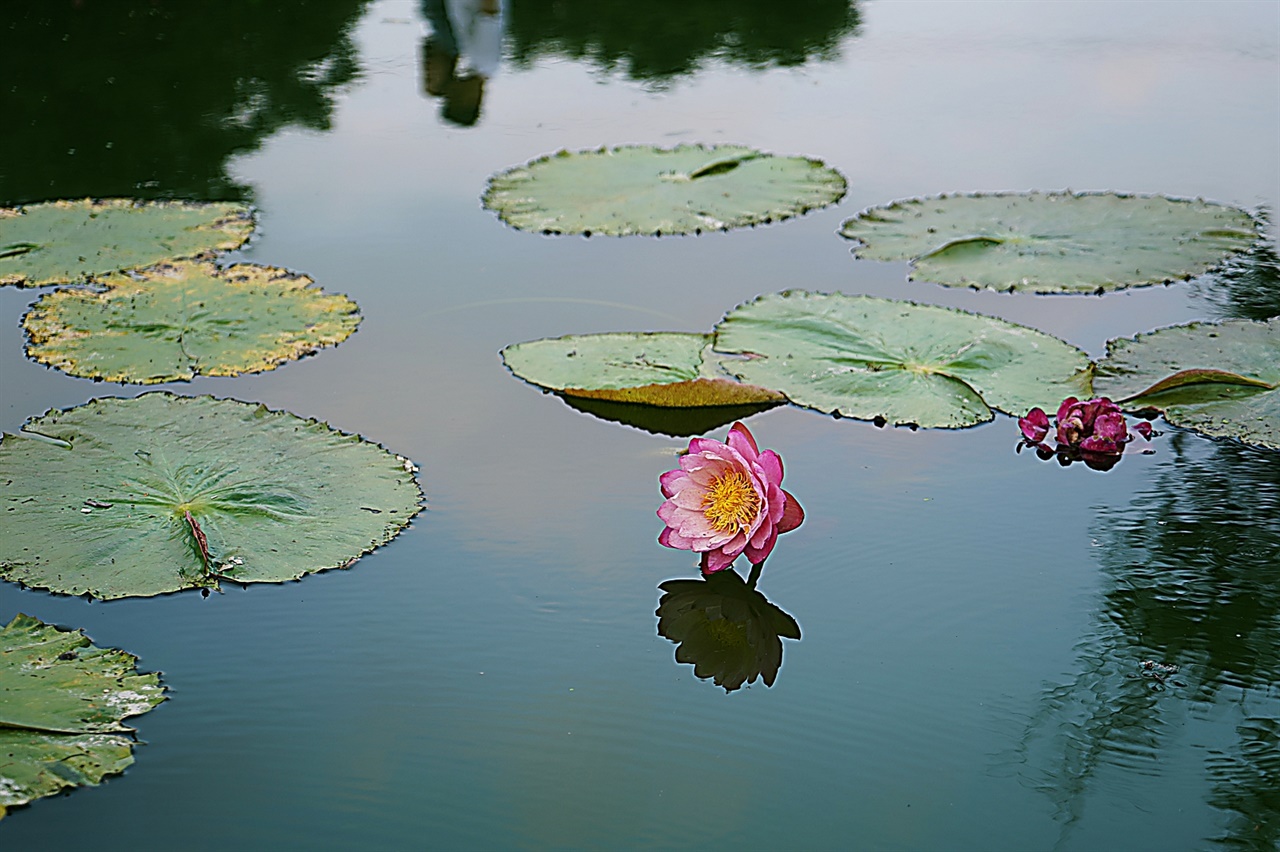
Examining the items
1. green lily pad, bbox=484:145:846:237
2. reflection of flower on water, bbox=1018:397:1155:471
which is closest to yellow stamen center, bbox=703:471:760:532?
reflection of flower on water, bbox=1018:397:1155:471

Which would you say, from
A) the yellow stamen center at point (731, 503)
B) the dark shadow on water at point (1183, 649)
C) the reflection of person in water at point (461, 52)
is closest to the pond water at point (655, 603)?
the dark shadow on water at point (1183, 649)

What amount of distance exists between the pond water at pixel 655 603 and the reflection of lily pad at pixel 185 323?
0.16ft

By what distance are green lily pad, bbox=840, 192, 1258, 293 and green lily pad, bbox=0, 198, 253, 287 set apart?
1.55m

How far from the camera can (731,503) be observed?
176 cm

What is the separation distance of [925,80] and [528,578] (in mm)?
3337

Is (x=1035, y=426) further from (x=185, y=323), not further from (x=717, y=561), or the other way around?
(x=185, y=323)

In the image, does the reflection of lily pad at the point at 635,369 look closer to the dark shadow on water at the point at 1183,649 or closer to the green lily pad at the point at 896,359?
the green lily pad at the point at 896,359

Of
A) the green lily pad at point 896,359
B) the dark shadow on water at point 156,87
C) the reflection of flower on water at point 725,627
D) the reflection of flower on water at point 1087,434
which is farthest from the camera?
the dark shadow on water at point 156,87

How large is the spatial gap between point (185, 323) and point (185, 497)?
2.54 ft

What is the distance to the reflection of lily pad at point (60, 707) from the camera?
139 centimetres

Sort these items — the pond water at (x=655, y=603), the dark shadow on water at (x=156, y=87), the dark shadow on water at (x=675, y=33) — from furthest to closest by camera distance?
the dark shadow on water at (x=675, y=33)
the dark shadow on water at (x=156, y=87)
the pond water at (x=655, y=603)

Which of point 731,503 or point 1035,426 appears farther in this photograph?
point 1035,426

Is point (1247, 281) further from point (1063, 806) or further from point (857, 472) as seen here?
point (1063, 806)

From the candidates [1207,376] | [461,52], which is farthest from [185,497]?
[461,52]
